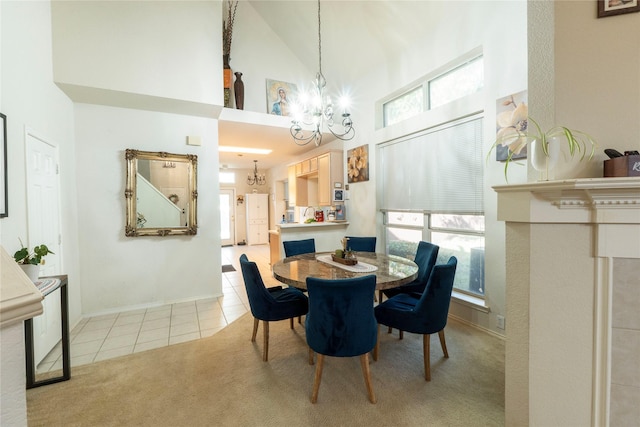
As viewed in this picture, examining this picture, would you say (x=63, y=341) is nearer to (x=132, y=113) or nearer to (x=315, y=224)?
(x=132, y=113)

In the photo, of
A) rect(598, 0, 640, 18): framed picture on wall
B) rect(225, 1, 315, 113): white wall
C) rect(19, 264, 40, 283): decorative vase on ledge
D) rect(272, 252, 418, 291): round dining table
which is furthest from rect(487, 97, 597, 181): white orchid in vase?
rect(225, 1, 315, 113): white wall

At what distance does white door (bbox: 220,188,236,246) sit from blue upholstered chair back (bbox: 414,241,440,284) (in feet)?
24.0

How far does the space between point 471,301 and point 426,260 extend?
2.44ft

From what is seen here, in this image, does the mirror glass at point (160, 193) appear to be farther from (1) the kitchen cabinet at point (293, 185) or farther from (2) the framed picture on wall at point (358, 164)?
(1) the kitchen cabinet at point (293, 185)

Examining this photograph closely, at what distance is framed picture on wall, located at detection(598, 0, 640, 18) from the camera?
120 centimetres

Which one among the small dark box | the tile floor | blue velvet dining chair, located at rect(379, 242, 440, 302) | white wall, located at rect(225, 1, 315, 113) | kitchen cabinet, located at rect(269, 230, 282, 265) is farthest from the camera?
kitchen cabinet, located at rect(269, 230, 282, 265)

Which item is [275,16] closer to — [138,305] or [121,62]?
[121,62]

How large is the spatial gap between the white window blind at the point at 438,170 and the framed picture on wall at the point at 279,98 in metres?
1.91

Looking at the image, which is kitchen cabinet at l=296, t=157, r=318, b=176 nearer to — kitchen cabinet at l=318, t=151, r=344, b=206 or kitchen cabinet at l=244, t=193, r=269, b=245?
kitchen cabinet at l=318, t=151, r=344, b=206

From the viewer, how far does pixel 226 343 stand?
2648 millimetres

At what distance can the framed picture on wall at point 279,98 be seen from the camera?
4.73 m

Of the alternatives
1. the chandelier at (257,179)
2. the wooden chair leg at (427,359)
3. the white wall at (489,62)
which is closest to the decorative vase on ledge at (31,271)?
the wooden chair leg at (427,359)

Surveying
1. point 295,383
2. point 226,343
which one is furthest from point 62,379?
point 295,383

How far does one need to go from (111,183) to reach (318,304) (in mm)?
3295
